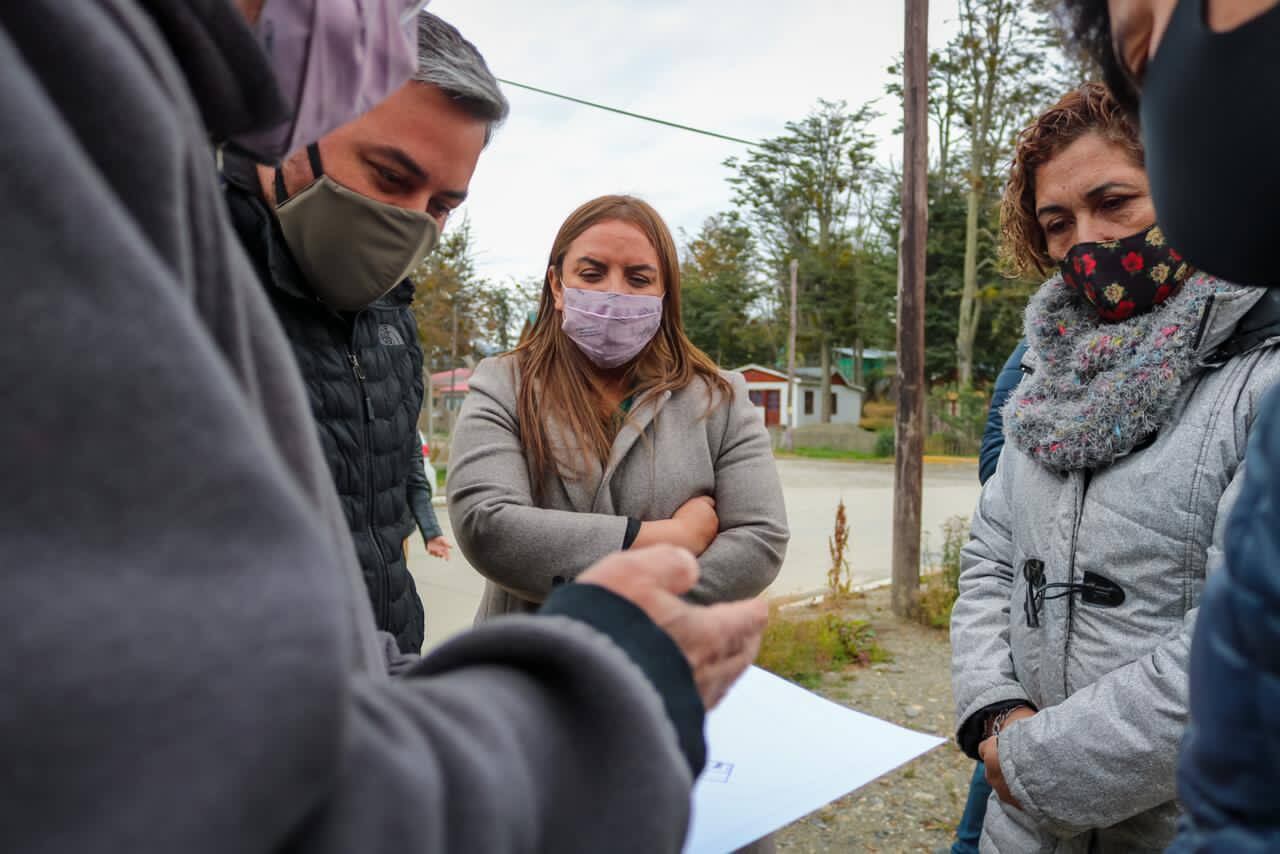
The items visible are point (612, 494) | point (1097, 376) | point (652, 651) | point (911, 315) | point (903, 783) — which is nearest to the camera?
point (652, 651)

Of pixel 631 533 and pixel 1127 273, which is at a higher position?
pixel 1127 273

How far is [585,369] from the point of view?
95.2 inches

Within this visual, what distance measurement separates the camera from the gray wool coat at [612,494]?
2.06m

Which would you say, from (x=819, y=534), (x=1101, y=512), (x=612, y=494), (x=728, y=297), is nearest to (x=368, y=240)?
(x=612, y=494)

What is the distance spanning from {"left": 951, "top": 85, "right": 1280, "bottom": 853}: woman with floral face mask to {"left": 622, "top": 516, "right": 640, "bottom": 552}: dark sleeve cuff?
783mm

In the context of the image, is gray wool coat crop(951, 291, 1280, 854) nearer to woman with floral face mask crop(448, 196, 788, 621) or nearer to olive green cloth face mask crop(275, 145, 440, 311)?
woman with floral face mask crop(448, 196, 788, 621)

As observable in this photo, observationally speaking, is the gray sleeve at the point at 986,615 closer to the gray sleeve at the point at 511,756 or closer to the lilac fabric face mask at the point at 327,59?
the gray sleeve at the point at 511,756

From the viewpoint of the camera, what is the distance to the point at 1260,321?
1.59 meters

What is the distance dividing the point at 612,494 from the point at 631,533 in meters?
0.18

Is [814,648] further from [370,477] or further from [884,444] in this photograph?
[884,444]

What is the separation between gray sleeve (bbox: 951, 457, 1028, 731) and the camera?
188 cm

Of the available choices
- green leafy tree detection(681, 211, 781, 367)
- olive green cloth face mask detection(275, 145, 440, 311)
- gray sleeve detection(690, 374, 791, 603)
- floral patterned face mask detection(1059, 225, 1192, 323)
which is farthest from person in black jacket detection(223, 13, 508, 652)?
green leafy tree detection(681, 211, 781, 367)

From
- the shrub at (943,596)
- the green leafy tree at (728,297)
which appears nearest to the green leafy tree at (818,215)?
the green leafy tree at (728,297)

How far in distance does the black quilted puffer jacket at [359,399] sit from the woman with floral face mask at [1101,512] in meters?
1.34
